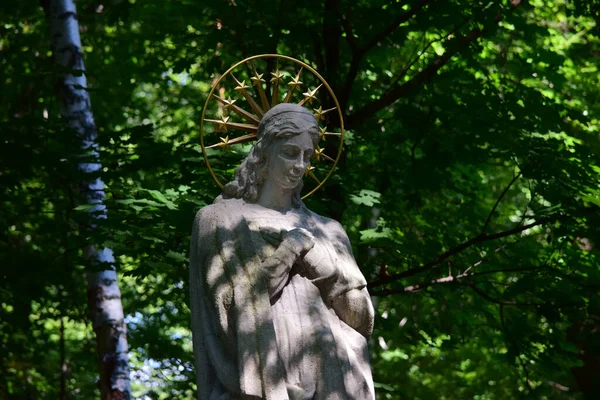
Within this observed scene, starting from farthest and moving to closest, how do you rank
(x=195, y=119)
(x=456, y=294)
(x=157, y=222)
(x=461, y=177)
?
(x=195, y=119) → (x=461, y=177) → (x=456, y=294) → (x=157, y=222)

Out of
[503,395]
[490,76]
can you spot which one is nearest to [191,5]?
[490,76]

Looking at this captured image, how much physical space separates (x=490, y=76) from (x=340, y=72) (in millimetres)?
2237

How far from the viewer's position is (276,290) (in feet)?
25.2

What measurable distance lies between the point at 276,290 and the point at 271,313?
0.18 m

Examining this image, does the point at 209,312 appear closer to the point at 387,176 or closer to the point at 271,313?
the point at 271,313

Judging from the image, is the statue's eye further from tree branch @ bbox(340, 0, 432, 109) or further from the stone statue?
tree branch @ bbox(340, 0, 432, 109)

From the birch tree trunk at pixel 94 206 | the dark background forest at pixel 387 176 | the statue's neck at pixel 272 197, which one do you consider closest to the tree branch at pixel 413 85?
the dark background forest at pixel 387 176

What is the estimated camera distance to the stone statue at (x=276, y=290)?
742 centimetres

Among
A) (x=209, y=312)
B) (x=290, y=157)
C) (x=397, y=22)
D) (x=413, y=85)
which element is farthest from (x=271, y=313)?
(x=413, y=85)

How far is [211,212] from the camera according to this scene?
7.98 meters

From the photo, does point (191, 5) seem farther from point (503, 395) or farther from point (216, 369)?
point (503, 395)

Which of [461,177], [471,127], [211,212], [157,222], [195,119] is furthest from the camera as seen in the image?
[195,119]

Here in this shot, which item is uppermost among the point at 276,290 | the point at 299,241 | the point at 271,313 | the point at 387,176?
the point at 387,176

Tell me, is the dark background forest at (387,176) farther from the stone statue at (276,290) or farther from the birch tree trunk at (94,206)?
the stone statue at (276,290)
